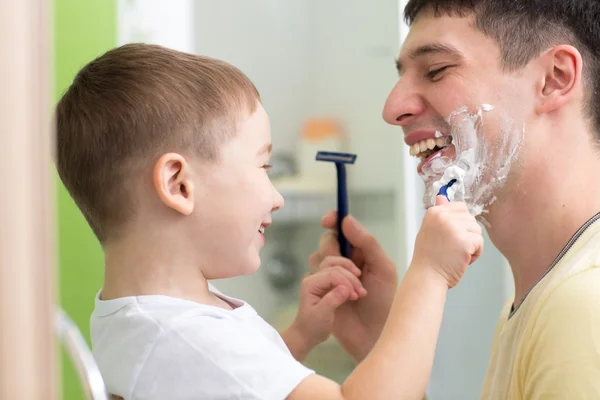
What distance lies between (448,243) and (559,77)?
1.02 ft

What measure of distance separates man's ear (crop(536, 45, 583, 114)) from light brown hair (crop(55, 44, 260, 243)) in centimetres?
40

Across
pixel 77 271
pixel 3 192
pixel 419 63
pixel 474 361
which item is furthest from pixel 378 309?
pixel 3 192

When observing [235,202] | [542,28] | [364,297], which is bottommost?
[364,297]

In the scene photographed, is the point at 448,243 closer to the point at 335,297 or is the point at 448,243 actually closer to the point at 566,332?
the point at 566,332

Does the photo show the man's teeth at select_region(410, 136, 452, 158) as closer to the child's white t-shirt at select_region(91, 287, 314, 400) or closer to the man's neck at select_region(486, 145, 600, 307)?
the man's neck at select_region(486, 145, 600, 307)

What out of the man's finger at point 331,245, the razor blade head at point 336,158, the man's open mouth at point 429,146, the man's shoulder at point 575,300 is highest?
the man's open mouth at point 429,146

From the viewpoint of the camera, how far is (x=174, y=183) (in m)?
0.72

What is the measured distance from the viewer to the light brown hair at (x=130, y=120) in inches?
28.2

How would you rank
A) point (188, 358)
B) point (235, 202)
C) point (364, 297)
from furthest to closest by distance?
point (364, 297) → point (235, 202) → point (188, 358)

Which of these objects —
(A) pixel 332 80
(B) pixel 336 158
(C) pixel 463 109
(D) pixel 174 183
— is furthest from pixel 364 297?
(A) pixel 332 80

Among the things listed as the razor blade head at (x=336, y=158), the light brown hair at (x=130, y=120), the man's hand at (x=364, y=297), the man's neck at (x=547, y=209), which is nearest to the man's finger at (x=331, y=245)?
the man's hand at (x=364, y=297)

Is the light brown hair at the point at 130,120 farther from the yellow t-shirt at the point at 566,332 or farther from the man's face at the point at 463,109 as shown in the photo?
the yellow t-shirt at the point at 566,332

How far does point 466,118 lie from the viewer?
0.90 metres

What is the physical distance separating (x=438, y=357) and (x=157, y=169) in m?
1.11
